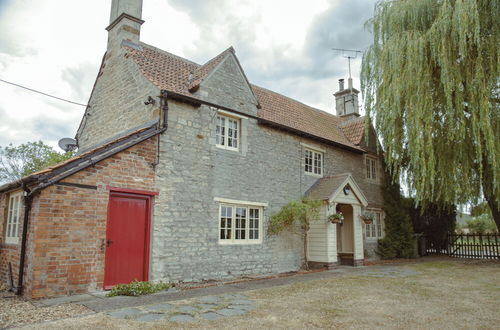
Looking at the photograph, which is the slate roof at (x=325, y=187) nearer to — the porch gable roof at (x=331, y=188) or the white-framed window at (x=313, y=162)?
the porch gable roof at (x=331, y=188)

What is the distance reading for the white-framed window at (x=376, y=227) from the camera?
672 inches

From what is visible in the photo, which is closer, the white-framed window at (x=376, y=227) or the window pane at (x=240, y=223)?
the window pane at (x=240, y=223)

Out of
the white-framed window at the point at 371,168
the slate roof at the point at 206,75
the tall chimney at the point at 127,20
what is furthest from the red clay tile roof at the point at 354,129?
the tall chimney at the point at 127,20

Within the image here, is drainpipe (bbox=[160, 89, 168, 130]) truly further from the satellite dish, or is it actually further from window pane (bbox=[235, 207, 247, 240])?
the satellite dish

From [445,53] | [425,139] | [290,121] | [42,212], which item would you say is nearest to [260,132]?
[290,121]

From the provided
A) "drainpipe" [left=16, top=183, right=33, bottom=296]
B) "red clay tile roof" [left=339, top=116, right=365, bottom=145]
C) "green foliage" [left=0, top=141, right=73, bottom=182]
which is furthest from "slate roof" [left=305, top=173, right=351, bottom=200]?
"green foliage" [left=0, top=141, right=73, bottom=182]

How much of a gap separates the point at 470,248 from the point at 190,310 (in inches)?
710

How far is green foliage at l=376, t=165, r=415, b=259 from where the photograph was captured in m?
17.1

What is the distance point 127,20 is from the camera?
1202 cm

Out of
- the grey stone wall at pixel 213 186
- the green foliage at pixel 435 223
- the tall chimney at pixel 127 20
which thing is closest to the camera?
the grey stone wall at pixel 213 186

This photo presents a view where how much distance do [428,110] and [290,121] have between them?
4.86 m

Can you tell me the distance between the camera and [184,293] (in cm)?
823

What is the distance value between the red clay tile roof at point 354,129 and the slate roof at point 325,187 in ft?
12.0

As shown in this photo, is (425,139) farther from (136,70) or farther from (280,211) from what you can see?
(136,70)
